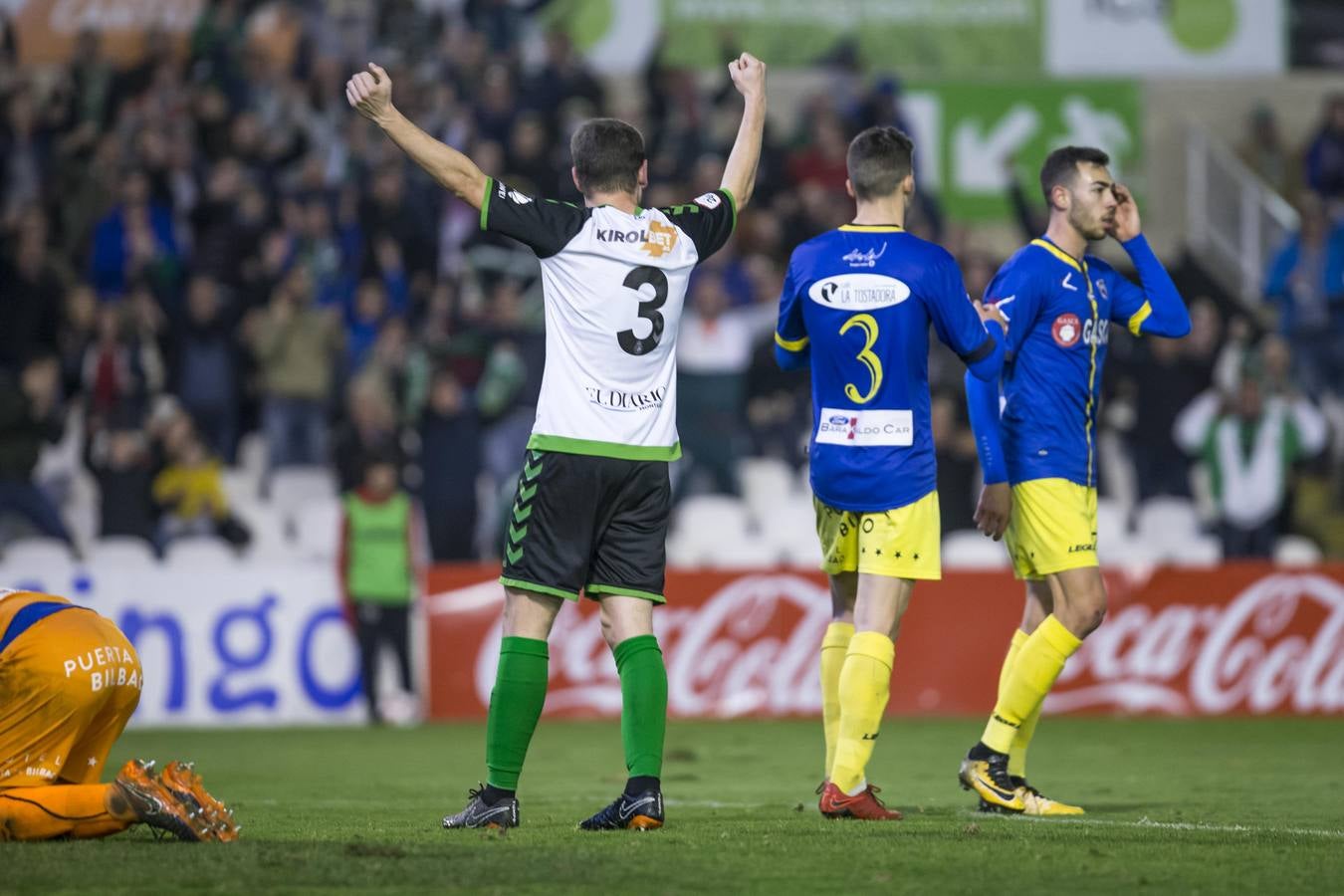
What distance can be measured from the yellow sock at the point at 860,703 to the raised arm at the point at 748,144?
5.68 feet

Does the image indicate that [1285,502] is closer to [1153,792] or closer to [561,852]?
[1153,792]

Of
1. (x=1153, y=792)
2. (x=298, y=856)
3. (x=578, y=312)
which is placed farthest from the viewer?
(x=1153, y=792)

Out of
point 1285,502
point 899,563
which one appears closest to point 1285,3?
point 1285,502

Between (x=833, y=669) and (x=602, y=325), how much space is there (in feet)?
5.77

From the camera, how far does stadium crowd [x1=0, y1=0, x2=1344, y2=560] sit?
629 inches

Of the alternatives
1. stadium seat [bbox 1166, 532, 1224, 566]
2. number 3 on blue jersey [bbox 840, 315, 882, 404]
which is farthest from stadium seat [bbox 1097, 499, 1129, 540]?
A: number 3 on blue jersey [bbox 840, 315, 882, 404]

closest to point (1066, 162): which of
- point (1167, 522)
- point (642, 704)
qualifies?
point (642, 704)

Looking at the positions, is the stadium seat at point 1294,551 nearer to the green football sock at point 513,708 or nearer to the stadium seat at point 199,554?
the stadium seat at point 199,554

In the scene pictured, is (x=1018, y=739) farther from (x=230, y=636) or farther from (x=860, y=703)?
(x=230, y=636)

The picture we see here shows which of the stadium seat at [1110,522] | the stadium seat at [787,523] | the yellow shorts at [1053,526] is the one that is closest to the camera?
the yellow shorts at [1053,526]

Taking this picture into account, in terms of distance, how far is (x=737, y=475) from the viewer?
54.0ft

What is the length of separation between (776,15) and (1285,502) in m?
7.93

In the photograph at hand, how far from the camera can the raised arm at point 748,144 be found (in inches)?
283

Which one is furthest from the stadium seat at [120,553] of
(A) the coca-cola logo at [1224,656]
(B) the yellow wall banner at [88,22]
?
(A) the coca-cola logo at [1224,656]
